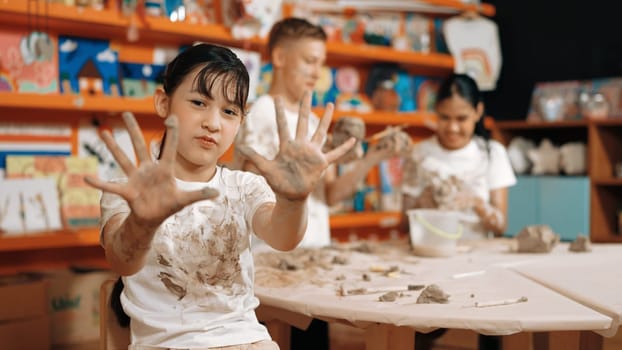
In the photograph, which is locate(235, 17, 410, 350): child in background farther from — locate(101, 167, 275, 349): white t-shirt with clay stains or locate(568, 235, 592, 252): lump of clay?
locate(101, 167, 275, 349): white t-shirt with clay stains

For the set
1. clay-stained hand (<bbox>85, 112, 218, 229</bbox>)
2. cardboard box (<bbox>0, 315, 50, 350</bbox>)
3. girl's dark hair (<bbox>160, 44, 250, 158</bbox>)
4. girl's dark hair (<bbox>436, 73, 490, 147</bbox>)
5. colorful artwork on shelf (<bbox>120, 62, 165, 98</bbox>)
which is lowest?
cardboard box (<bbox>0, 315, 50, 350</bbox>)

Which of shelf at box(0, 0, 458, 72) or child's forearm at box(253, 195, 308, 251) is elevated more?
shelf at box(0, 0, 458, 72)

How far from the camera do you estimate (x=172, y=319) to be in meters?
1.24

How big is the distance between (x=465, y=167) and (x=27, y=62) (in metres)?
1.90

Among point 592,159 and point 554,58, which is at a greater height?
point 554,58

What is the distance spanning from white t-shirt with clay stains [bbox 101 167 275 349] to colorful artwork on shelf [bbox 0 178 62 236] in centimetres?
175

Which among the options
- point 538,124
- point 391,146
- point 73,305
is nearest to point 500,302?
point 391,146

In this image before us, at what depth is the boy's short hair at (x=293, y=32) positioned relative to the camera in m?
2.33

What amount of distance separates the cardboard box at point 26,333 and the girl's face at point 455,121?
1.73 meters

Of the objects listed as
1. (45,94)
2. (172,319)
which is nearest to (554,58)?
(45,94)

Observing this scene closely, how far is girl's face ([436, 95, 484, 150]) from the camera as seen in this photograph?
100 inches

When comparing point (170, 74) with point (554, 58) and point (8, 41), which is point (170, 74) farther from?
point (554, 58)

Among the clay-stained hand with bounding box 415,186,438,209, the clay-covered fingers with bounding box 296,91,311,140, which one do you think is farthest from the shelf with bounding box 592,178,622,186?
the clay-covered fingers with bounding box 296,91,311,140

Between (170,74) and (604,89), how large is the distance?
3.59 metres
